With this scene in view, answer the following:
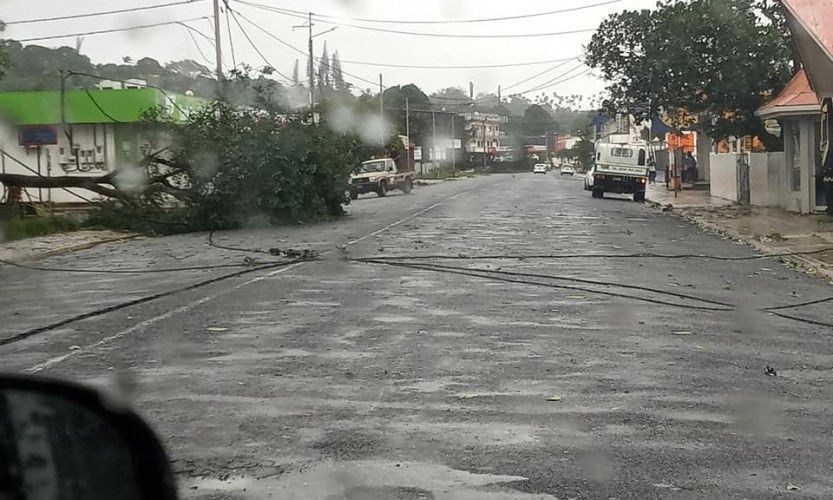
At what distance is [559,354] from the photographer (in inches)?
351

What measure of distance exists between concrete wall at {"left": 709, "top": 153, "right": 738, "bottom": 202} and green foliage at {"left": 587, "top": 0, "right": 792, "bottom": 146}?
1116 millimetres

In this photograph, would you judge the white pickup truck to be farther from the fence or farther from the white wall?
the white wall

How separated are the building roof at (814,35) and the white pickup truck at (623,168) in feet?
60.3

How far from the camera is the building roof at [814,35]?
63.1 feet

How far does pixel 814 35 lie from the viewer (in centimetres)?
1883

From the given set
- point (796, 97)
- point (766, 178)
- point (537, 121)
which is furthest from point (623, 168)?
point (537, 121)

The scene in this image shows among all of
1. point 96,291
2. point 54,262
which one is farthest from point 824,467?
point 54,262

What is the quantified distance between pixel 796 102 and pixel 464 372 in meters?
20.6

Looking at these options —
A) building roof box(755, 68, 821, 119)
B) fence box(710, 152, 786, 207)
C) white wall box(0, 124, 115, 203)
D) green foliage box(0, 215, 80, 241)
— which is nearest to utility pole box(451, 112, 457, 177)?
white wall box(0, 124, 115, 203)

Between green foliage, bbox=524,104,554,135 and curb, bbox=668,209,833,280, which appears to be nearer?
curb, bbox=668,209,833,280

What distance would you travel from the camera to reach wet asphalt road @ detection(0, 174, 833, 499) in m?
5.54

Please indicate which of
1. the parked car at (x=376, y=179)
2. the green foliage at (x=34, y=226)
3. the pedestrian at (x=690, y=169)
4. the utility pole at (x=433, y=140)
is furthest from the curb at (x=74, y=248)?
the utility pole at (x=433, y=140)

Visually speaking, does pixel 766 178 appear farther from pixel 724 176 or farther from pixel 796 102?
pixel 724 176

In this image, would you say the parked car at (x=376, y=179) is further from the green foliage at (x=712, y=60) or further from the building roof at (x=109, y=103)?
the green foliage at (x=712, y=60)
